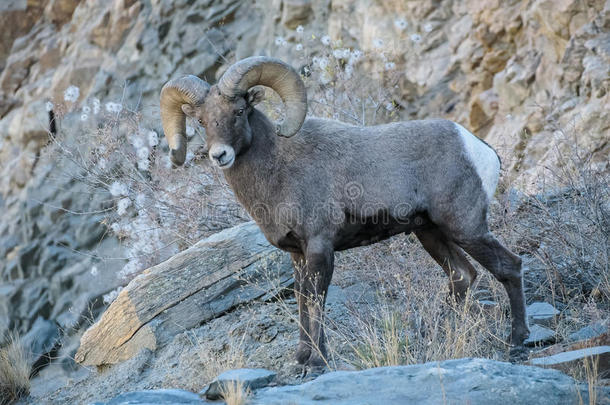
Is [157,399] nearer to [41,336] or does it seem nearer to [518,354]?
[518,354]

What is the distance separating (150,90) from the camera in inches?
610

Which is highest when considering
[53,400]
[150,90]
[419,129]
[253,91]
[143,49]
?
[143,49]

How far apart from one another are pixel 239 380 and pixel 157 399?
1.61ft

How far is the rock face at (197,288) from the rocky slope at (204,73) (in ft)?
10.7

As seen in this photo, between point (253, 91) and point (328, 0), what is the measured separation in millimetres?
9273

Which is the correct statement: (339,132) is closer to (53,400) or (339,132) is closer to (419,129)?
(419,129)

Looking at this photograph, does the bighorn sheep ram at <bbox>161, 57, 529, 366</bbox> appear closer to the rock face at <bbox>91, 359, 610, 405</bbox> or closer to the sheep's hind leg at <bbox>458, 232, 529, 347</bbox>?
the sheep's hind leg at <bbox>458, 232, 529, 347</bbox>

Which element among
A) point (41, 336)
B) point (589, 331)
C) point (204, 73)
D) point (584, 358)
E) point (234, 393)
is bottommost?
point (41, 336)

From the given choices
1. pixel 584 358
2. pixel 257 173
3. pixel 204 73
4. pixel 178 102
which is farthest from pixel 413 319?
pixel 204 73

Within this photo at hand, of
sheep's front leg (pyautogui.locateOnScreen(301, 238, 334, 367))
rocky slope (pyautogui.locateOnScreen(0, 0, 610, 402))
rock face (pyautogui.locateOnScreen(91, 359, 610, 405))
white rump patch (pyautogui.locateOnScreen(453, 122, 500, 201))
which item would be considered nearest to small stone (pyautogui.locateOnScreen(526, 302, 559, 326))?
white rump patch (pyautogui.locateOnScreen(453, 122, 500, 201))

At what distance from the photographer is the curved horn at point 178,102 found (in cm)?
575

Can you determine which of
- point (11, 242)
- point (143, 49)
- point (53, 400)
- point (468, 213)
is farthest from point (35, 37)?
point (468, 213)

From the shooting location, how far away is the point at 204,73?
15.1 meters

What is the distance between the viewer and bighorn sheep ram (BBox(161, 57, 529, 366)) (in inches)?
222
